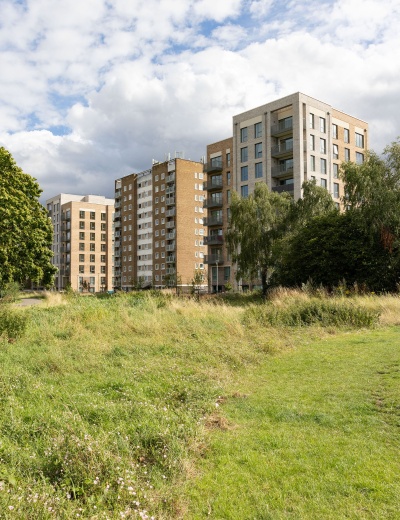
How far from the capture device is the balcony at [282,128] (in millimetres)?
60266

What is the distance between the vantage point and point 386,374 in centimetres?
878

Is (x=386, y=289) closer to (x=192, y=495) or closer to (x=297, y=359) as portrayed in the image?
(x=297, y=359)

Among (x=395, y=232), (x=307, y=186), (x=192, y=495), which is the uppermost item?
(x=307, y=186)

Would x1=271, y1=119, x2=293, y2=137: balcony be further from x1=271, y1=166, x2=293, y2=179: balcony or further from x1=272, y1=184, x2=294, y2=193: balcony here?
x1=272, y1=184, x2=294, y2=193: balcony

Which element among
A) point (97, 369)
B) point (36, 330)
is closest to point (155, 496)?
point (97, 369)

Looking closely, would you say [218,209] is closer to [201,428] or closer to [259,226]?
[259,226]

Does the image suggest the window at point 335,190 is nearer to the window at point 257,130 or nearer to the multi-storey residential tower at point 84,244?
the window at point 257,130

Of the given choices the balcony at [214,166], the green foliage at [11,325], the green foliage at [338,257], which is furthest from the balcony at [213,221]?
the green foliage at [11,325]

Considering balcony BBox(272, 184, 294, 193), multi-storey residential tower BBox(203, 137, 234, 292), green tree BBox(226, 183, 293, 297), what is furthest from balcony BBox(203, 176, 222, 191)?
A: green tree BBox(226, 183, 293, 297)

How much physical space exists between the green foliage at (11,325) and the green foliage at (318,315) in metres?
7.77

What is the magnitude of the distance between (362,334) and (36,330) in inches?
419

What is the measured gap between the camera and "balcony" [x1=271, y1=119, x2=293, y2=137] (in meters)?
60.3

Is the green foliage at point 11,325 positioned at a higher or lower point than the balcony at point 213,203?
lower

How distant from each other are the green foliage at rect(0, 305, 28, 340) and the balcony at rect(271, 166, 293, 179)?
162 ft
